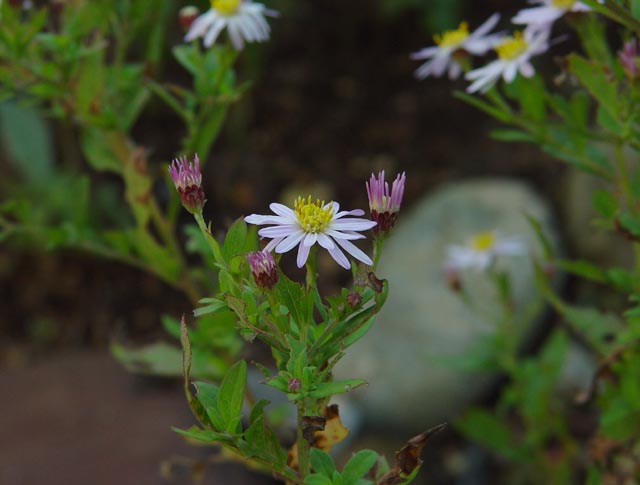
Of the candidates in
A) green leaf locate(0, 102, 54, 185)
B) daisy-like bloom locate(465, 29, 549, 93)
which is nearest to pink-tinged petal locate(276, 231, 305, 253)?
daisy-like bloom locate(465, 29, 549, 93)

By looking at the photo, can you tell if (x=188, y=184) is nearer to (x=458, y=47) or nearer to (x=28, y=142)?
(x=458, y=47)

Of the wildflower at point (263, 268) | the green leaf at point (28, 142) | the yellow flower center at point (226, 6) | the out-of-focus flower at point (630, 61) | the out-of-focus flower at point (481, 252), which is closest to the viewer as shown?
the wildflower at point (263, 268)

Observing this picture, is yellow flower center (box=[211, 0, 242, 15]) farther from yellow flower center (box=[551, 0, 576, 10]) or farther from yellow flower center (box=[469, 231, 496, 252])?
yellow flower center (box=[469, 231, 496, 252])

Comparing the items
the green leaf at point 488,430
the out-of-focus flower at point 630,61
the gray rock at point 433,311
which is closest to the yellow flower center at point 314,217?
the out-of-focus flower at point 630,61

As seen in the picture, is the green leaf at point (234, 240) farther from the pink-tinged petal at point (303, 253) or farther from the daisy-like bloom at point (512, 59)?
the daisy-like bloom at point (512, 59)

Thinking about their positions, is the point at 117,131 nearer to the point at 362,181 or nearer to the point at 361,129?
the point at 362,181

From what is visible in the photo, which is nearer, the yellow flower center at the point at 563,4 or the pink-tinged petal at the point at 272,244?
Result: the pink-tinged petal at the point at 272,244
